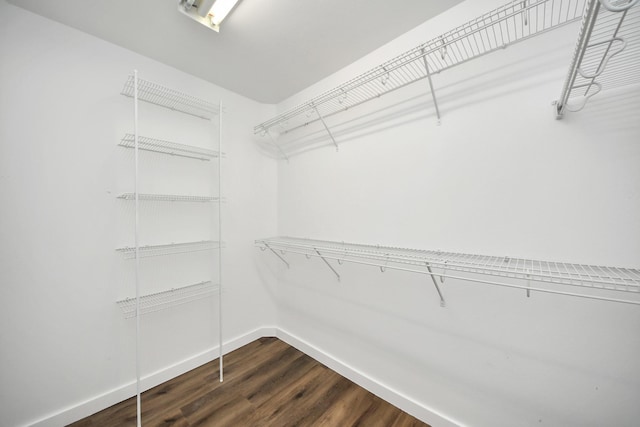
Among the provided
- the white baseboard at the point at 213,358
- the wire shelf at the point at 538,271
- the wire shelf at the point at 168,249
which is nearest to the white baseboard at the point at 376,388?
the white baseboard at the point at 213,358

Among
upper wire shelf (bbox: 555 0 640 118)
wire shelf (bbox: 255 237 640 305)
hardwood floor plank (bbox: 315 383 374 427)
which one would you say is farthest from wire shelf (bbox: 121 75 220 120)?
hardwood floor plank (bbox: 315 383 374 427)

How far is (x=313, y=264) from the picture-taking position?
6.72ft

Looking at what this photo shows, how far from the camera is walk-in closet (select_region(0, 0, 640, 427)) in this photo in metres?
0.98

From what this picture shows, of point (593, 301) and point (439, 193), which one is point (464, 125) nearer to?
point (439, 193)

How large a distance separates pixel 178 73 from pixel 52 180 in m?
1.13

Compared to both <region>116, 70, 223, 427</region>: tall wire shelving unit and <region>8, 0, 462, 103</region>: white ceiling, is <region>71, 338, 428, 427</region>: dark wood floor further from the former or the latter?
<region>8, 0, 462, 103</region>: white ceiling

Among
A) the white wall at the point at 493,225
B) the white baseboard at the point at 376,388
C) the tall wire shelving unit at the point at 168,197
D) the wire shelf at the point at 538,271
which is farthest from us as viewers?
the tall wire shelving unit at the point at 168,197

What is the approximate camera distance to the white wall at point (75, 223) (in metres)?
1.28

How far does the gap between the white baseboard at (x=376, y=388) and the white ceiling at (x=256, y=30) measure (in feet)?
A: 7.55

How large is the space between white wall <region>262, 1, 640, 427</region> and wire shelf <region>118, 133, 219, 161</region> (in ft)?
3.65

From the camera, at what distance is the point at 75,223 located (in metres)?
1.44

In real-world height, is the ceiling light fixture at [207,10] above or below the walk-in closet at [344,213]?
above

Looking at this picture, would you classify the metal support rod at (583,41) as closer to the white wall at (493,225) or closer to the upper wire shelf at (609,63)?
the upper wire shelf at (609,63)

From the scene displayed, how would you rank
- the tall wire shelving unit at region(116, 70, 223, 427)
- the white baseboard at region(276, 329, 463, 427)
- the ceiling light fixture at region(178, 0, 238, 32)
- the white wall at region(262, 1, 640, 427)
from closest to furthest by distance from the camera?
the white wall at region(262, 1, 640, 427) → the ceiling light fixture at region(178, 0, 238, 32) → the white baseboard at region(276, 329, 463, 427) → the tall wire shelving unit at region(116, 70, 223, 427)
